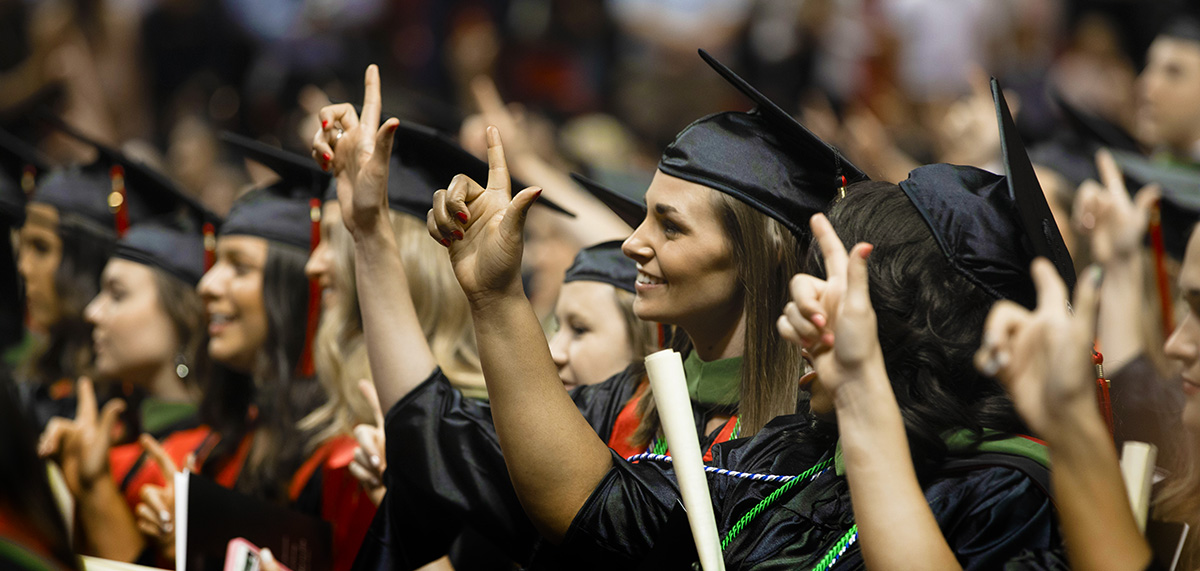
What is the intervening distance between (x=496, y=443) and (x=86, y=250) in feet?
9.15

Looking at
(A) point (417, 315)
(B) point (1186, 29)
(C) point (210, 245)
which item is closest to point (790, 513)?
(A) point (417, 315)

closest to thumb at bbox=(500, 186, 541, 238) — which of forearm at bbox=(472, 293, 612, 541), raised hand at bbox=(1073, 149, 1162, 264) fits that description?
forearm at bbox=(472, 293, 612, 541)

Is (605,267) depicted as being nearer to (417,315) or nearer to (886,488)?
(417,315)

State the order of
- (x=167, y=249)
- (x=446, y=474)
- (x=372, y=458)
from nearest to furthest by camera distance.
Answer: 1. (x=446, y=474)
2. (x=372, y=458)
3. (x=167, y=249)

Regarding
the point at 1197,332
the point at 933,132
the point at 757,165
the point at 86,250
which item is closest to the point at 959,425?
the point at 757,165

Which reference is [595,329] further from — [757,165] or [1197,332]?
[1197,332]

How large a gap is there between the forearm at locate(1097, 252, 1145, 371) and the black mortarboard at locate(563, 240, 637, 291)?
49.1 inches

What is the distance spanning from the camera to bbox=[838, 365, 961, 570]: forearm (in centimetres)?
139

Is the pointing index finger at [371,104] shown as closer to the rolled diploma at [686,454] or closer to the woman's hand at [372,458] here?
the woman's hand at [372,458]

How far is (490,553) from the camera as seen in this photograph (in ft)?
8.87

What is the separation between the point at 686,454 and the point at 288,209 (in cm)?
230

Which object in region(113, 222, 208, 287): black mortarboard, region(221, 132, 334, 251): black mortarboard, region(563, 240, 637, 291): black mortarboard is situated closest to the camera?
region(563, 240, 637, 291): black mortarboard

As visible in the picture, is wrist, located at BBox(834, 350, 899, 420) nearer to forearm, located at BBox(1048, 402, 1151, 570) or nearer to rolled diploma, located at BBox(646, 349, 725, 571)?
forearm, located at BBox(1048, 402, 1151, 570)

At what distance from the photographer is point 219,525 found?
8.71 ft
